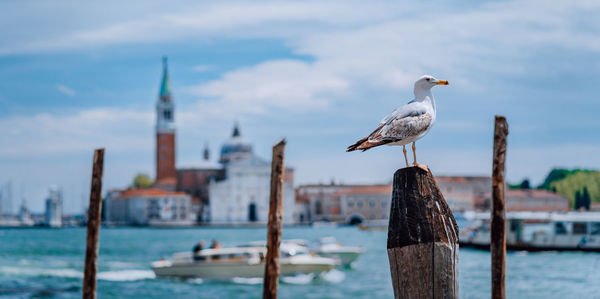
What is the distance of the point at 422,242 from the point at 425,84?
0.82m

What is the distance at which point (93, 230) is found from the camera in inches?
237

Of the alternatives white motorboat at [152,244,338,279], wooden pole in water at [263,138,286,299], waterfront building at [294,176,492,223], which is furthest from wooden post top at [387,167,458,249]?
waterfront building at [294,176,492,223]

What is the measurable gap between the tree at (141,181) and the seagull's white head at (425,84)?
324 ft

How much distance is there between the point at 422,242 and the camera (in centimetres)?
282

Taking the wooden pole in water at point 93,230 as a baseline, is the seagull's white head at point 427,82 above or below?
above

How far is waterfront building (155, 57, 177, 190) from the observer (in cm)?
8588

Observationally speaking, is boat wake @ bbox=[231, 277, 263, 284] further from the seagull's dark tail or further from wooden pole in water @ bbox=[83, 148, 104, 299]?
the seagull's dark tail

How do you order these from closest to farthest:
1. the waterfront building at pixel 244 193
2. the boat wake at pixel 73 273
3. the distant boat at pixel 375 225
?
the boat wake at pixel 73 273
the distant boat at pixel 375 225
the waterfront building at pixel 244 193

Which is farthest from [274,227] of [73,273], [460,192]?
[460,192]

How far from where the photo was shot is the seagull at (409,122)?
11.0 ft

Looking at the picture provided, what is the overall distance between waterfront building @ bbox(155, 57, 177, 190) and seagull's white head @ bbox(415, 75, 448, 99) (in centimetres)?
8251

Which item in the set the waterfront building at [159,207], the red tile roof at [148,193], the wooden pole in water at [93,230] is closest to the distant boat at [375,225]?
the waterfront building at [159,207]

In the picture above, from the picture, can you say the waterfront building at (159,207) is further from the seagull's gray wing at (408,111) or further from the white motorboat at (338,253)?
the seagull's gray wing at (408,111)

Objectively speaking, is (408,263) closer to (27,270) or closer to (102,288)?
(102,288)
